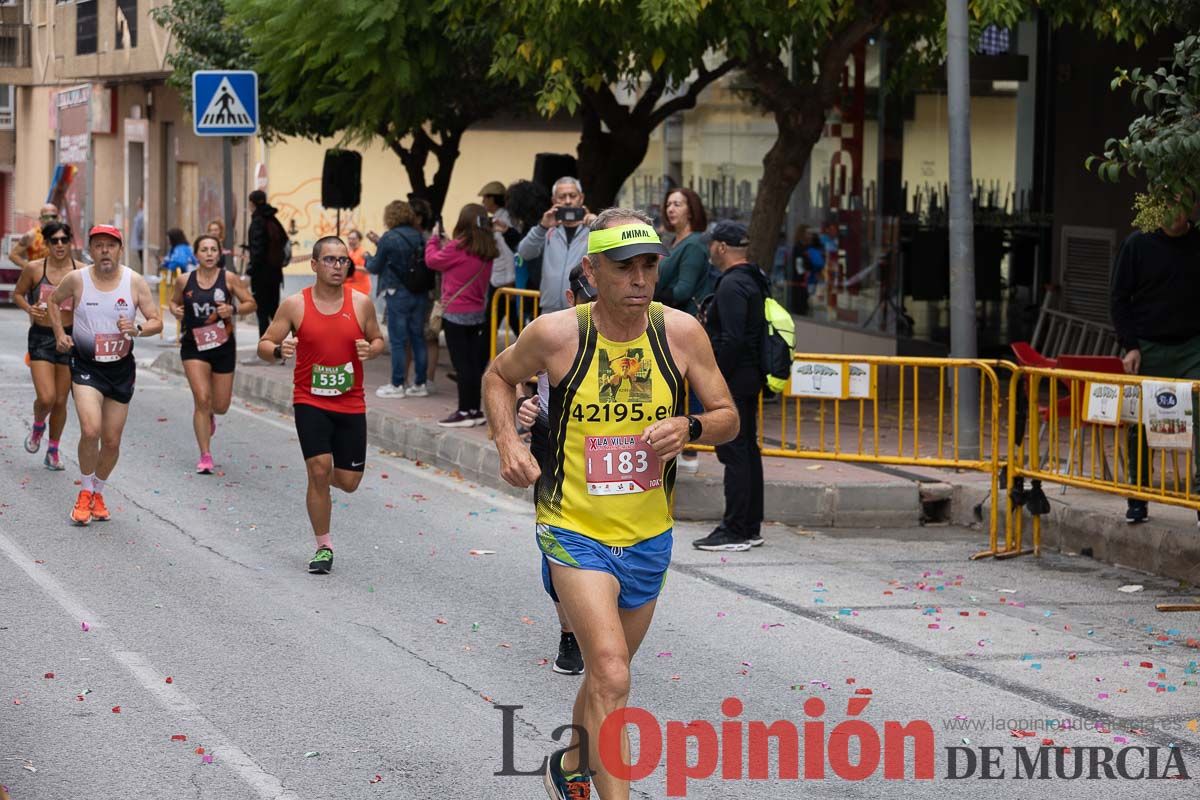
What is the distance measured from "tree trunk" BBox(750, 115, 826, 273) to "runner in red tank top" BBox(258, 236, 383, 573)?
684 centimetres

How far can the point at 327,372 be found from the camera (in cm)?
993

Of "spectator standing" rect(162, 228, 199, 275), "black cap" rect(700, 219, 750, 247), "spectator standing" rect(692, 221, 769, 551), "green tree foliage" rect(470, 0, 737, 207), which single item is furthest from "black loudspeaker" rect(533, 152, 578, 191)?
"spectator standing" rect(162, 228, 199, 275)

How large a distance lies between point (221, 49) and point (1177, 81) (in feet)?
58.2

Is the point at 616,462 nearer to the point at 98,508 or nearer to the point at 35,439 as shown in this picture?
the point at 98,508

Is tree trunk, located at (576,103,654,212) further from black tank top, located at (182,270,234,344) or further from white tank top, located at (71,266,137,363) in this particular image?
white tank top, located at (71,266,137,363)

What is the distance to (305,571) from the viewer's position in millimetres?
9852

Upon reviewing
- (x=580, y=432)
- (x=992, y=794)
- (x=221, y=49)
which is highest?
(x=221, y=49)

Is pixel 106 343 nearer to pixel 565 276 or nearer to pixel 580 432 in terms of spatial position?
pixel 565 276

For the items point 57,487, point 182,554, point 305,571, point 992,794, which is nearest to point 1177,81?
point 992,794

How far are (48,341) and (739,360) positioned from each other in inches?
222

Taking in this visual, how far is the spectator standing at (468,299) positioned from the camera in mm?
15086

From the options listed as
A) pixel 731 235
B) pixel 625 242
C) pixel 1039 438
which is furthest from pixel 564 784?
pixel 1039 438

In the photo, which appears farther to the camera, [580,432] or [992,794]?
[992,794]

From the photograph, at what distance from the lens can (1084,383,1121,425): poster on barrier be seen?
32.5 feet
